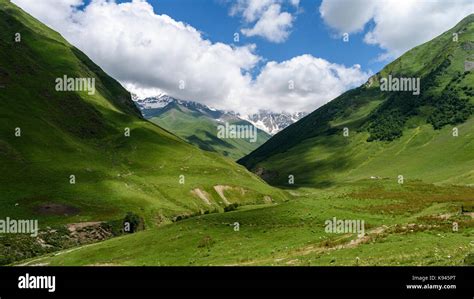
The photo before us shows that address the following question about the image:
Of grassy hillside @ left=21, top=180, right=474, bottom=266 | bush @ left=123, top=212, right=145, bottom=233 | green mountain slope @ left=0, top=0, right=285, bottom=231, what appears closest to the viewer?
grassy hillside @ left=21, top=180, right=474, bottom=266

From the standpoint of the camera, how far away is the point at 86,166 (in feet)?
428

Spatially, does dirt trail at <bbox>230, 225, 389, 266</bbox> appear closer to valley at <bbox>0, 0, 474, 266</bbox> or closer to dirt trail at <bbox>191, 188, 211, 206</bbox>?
valley at <bbox>0, 0, 474, 266</bbox>

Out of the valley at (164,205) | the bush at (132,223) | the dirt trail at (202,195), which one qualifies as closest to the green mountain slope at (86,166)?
the dirt trail at (202,195)

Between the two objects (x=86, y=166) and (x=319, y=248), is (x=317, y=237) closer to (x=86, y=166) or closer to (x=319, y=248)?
(x=319, y=248)

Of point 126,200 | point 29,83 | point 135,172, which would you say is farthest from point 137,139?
point 126,200

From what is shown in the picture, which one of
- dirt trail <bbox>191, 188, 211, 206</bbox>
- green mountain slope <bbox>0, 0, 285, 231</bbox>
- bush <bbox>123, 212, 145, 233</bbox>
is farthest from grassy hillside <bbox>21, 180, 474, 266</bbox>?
dirt trail <bbox>191, 188, 211, 206</bbox>

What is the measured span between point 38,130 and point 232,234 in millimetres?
111349

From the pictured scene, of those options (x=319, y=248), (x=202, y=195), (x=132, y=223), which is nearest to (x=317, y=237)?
(x=319, y=248)

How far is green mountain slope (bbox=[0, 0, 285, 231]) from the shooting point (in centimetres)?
10269

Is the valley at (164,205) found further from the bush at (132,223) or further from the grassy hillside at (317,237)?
the bush at (132,223)

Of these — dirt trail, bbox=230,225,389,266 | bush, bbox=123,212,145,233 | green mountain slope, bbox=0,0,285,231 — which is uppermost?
green mountain slope, bbox=0,0,285,231

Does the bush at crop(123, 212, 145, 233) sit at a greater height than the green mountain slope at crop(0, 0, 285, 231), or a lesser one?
lesser

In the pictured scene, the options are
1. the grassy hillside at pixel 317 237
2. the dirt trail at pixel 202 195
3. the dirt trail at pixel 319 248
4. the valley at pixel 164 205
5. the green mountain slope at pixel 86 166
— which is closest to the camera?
the grassy hillside at pixel 317 237

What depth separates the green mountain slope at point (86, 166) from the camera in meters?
103
